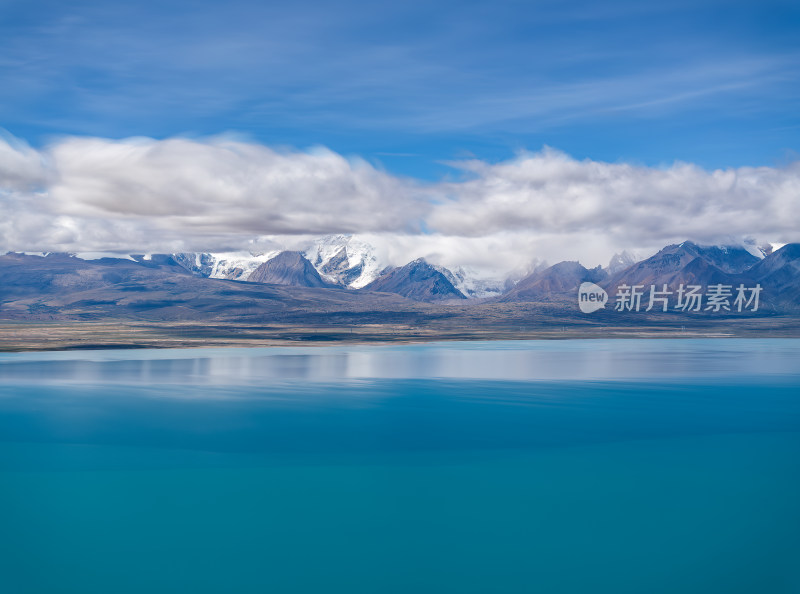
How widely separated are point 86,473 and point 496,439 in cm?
2868

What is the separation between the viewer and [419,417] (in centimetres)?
6662

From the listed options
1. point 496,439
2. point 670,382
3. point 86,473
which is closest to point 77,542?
point 86,473

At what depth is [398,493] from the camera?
4038 centimetres

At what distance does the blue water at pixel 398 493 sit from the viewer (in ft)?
99.9

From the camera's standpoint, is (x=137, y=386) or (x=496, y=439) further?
(x=137, y=386)

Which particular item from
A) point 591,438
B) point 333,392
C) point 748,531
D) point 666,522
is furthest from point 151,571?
point 333,392

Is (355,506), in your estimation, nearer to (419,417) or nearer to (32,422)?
(419,417)

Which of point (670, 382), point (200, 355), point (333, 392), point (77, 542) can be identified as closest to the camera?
point (77, 542)

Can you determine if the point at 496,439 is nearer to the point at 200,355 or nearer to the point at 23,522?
the point at 23,522

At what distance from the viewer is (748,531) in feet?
115

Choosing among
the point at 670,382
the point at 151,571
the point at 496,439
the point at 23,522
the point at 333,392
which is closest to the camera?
the point at 151,571

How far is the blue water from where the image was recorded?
30.4 m

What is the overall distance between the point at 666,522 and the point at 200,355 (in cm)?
13205

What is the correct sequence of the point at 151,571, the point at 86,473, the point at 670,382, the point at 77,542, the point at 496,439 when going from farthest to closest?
the point at 670,382
the point at 496,439
the point at 86,473
the point at 77,542
the point at 151,571
